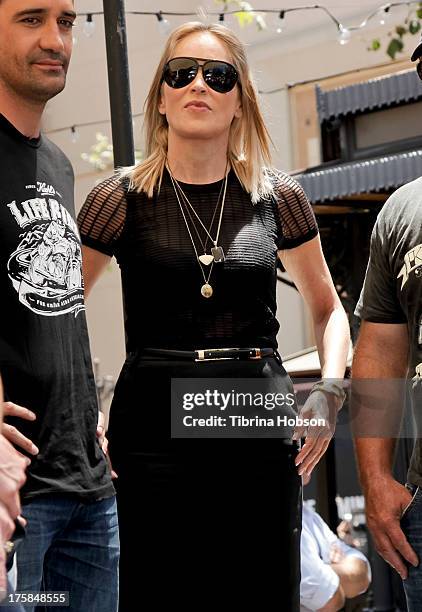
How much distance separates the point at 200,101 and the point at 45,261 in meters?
0.80

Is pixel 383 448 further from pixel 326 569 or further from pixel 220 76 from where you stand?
pixel 326 569

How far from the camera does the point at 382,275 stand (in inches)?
116

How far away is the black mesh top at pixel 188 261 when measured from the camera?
9.72ft

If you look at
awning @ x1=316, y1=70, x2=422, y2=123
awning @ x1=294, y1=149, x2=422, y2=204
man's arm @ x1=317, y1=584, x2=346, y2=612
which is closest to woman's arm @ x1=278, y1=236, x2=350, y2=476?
man's arm @ x1=317, y1=584, x2=346, y2=612

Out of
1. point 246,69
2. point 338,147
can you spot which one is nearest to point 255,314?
point 246,69

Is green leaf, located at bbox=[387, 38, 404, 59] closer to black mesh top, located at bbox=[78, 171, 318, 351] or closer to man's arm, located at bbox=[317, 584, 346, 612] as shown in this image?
man's arm, located at bbox=[317, 584, 346, 612]

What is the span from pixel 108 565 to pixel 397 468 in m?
1.31

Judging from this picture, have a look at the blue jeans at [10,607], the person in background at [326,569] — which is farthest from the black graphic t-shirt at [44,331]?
the person in background at [326,569]

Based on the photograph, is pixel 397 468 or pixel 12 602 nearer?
pixel 12 602

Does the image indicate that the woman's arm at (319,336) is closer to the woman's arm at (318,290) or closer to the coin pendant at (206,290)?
the woman's arm at (318,290)

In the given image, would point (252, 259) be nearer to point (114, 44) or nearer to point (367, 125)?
point (114, 44)

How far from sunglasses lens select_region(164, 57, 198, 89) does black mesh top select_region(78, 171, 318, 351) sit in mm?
254

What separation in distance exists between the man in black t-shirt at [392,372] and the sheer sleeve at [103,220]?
66cm

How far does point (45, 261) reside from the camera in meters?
2.54
